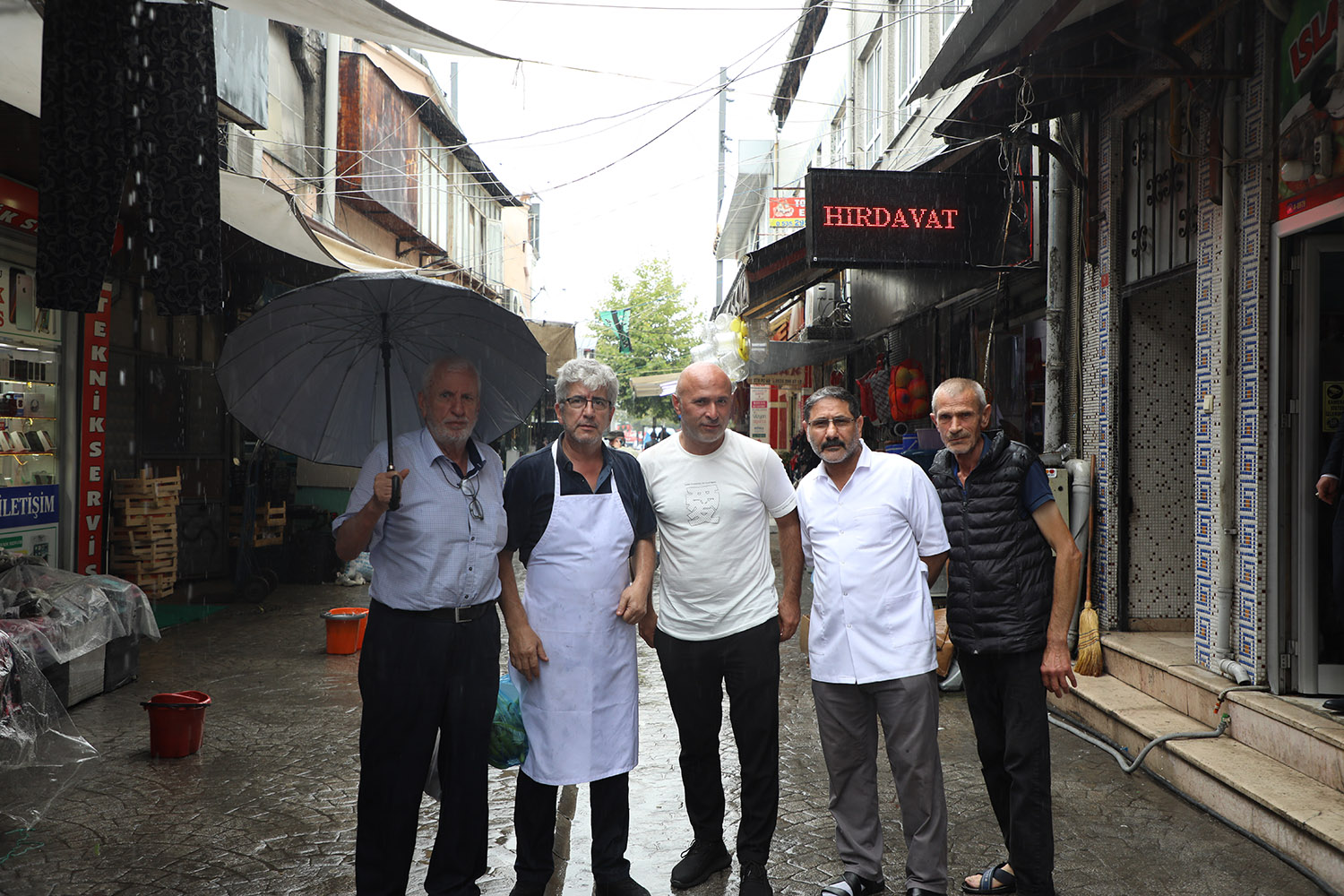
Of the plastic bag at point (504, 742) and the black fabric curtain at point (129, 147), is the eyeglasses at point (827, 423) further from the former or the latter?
the black fabric curtain at point (129, 147)

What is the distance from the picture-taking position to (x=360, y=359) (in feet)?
13.0

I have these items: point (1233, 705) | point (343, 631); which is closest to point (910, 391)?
point (1233, 705)

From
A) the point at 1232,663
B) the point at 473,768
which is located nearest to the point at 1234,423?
the point at 1232,663

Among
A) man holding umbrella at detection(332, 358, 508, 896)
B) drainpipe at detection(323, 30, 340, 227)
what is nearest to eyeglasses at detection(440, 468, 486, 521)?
man holding umbrella at detection(332, 358, 508, 896)

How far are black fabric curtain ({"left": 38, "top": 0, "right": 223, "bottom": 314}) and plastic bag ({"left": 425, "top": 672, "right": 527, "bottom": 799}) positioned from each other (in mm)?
2369

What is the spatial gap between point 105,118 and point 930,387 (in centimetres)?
A: 980

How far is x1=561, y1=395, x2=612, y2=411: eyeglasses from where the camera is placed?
397 centimetres

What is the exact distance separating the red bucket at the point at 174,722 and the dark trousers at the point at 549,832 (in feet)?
8.64

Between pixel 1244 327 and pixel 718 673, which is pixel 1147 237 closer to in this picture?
pixel 1244 327

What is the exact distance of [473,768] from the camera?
147 inches

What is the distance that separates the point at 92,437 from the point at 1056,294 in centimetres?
811

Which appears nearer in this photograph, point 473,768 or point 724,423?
point 473,768

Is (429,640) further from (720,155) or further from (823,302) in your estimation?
(720,155)

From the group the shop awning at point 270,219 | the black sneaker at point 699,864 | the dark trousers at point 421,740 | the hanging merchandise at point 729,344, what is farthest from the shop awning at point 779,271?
the dark trousers at point 421,740
